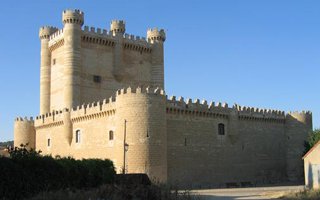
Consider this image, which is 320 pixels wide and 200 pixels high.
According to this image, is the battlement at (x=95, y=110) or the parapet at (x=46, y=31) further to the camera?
the parapet at (x=46, y=31)

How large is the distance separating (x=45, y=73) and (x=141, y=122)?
19.5 metres

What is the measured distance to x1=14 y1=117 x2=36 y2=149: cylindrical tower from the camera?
4856 cm

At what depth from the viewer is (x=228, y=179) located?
1598 inches

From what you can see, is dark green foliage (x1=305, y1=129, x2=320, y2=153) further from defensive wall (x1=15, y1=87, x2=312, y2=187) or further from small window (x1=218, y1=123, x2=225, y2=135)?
small window (x1=218, y1=123, x2=225, y2=135)

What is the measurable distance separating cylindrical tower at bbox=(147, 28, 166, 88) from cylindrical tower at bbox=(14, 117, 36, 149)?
13.4m

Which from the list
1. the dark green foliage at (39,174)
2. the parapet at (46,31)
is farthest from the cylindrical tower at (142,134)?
the parapet at (46,31)

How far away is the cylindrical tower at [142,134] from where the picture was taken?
33.9 metres

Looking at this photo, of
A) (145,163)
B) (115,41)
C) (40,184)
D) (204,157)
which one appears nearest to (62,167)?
(40,184)

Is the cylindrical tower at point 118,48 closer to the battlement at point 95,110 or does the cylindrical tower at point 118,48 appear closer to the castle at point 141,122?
the castle at point 141,122

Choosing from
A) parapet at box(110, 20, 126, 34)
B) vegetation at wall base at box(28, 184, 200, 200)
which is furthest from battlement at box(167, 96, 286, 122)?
vegetation at wall base at box(28, 184, 200, 200)

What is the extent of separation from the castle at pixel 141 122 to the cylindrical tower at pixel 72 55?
9 centimetres

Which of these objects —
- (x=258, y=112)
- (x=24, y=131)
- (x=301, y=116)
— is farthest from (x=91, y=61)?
(x=301, y=116)

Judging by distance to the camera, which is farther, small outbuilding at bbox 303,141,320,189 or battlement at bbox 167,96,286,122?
battlement at bbox 167,96,286,122

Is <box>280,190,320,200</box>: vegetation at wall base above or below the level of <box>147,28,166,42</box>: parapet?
below
